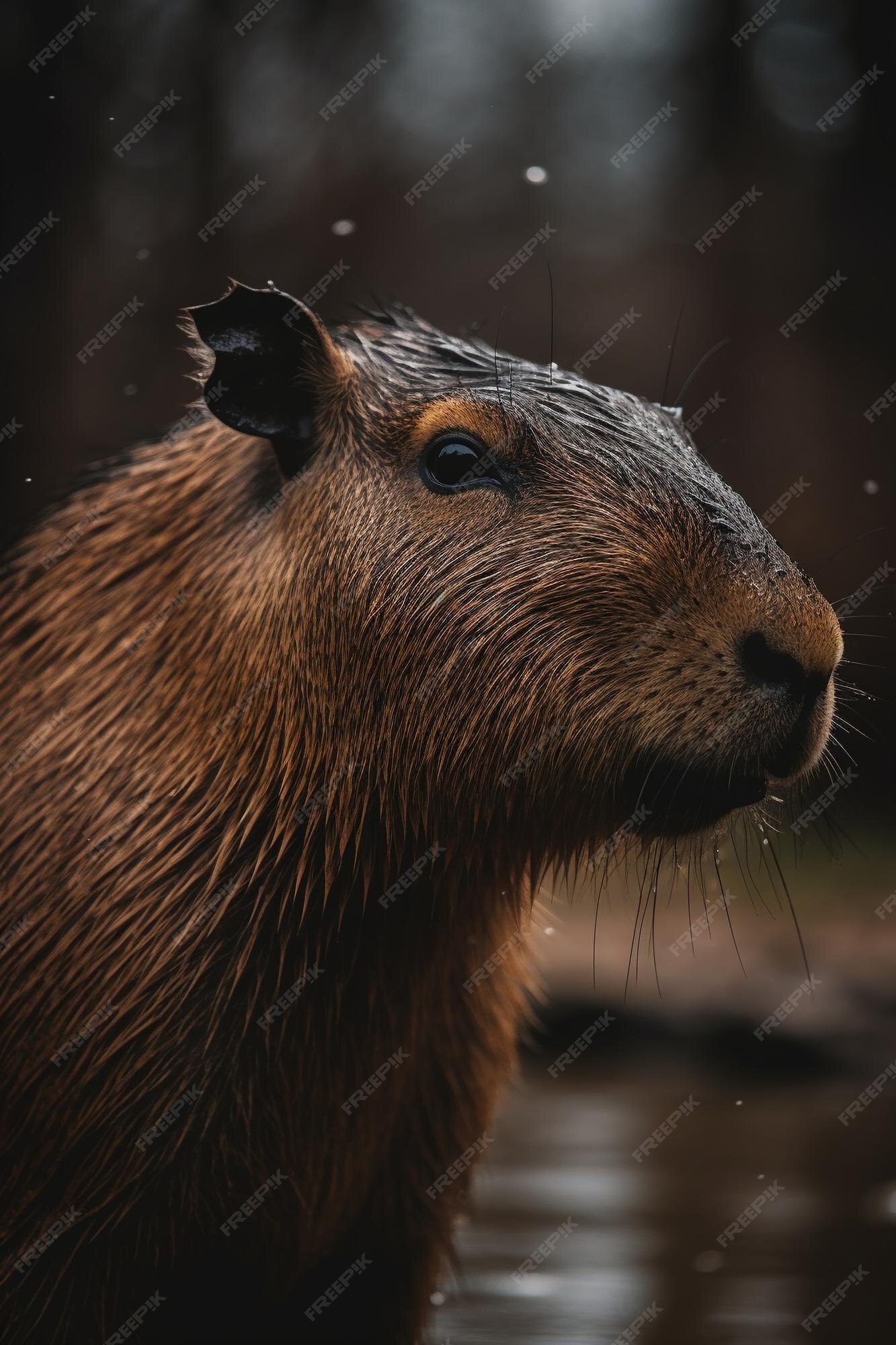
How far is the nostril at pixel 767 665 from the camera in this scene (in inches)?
105

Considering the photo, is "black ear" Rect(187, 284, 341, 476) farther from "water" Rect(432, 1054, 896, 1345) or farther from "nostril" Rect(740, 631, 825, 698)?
"water" Rect(432, 1054, 896, 1345)

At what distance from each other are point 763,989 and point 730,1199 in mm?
2328

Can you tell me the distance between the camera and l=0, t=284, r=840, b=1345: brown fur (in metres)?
2.83

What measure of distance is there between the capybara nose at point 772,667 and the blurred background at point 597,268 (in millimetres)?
4196

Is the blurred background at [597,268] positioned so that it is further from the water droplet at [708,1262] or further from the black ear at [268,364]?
the black ear at [268,364]

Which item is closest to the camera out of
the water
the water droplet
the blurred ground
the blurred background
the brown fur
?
the brown fur

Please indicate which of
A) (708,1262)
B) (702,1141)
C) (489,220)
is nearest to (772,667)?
(708,1262)

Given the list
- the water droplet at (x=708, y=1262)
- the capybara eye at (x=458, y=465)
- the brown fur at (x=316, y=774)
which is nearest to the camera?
the brown fur at (x=316, y=774)

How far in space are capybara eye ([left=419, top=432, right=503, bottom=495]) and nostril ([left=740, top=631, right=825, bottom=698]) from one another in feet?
2.19

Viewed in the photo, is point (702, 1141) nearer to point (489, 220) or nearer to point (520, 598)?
point (520, 598)

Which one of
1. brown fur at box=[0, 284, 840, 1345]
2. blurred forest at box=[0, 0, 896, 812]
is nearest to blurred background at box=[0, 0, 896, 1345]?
blurred forest at box=[0, 0, 896, 812]

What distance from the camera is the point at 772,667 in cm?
269

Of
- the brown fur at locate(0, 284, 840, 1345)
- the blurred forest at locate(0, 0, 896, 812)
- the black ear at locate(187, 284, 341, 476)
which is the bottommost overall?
the brown fur at locate(0, 284, 840, 1345)

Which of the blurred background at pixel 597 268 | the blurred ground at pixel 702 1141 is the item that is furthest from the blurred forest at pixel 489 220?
the blurred ground at pixel 702 1141
